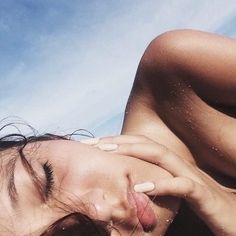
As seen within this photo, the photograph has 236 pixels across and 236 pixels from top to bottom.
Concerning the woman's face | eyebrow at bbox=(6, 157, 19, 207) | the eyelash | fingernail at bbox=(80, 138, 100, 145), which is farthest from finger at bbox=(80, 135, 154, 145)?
eyebrow at bbox=(6, 157, 19, 207)

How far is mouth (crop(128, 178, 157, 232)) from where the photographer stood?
1811 mm

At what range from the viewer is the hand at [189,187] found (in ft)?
6.17

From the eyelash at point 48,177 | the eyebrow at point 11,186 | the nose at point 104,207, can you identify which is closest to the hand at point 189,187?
the nose at point 104,207

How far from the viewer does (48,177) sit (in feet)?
6.08

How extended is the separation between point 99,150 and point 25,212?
357 millimetres

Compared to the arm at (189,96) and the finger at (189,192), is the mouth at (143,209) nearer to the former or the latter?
the finger at (189,192)

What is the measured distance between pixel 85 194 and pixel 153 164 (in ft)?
0.97

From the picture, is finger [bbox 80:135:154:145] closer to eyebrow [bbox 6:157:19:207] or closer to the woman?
the woman

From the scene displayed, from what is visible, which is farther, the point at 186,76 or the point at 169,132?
the point at 169,132

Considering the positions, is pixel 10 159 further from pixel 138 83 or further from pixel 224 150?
Answer: pixel 224 150

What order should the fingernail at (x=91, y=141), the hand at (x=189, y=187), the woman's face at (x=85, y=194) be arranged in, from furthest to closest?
the fingernail at (x=91, y=141)
the hand at (x=189, y=187)
the woman's face at (x=85, y=194)

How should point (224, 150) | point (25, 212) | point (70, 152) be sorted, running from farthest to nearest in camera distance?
point (224, 150)
point (70, 152)
point (25, 212)

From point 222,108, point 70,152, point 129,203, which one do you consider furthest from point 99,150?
point 222,108

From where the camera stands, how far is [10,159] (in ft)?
6.31
